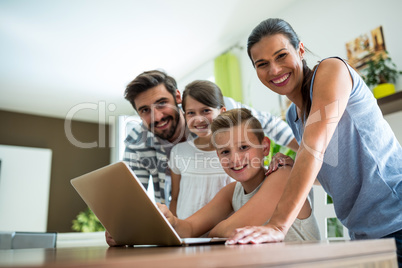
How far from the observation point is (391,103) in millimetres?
2633

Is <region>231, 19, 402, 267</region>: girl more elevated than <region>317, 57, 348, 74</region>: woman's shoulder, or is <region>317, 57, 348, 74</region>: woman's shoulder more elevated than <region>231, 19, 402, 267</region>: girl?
<region>317, 57, 348, 74</region>: woman's shoulder

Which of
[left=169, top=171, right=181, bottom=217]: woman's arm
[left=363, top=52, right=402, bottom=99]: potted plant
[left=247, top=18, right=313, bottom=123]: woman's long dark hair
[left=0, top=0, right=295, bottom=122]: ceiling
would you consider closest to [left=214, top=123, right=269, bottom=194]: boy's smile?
[left=247, top=18, right=313, bottom=123]: woman's long dark hair

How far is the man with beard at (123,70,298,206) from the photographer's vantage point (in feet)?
6.30

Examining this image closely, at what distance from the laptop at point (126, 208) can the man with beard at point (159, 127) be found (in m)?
0.89

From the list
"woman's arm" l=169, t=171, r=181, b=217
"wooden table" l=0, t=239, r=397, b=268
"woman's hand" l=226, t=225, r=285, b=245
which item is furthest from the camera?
"woman's arm" l=169, t=171, r=181, b=217

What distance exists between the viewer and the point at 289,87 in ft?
3.89

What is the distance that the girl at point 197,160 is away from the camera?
1.54 m

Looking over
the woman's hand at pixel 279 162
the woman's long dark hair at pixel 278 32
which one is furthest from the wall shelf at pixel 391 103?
the woman's hand at pixel 279 162

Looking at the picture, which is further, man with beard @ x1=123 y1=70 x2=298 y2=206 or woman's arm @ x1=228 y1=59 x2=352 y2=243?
man with beard @ x1=123 y1=70 x2=298 y2=206

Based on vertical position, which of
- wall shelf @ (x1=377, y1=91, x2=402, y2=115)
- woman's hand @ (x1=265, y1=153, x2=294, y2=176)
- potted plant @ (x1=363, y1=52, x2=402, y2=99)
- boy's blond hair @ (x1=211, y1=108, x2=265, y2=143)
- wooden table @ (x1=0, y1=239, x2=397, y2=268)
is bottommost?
wooden table @ (x1=0, y1=239, x2=397, y2=268)

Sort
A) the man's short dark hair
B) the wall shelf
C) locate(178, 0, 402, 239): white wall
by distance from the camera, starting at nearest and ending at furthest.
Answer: the man's short dark hair
the wall shelf
locate(178, 0, 402, 239): white wall

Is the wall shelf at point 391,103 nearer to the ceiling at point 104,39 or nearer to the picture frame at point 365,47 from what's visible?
the picture frame at point 365,47

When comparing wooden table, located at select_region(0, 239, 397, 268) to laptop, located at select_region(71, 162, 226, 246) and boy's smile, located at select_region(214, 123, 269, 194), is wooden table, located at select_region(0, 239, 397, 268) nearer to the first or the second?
laptop, located at select_region(71, 162, 226, 246)

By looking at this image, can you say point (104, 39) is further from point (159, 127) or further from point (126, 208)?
point (126, 208)
